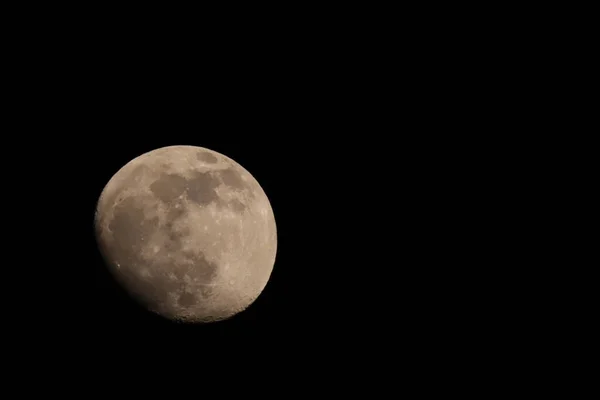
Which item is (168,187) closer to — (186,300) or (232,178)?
(232,178)

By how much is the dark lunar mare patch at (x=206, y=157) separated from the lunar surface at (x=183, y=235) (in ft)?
0.03

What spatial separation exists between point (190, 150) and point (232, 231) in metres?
0.83

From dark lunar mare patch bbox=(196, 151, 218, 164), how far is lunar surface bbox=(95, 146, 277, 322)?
1 centimetres

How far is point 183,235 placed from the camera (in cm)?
372

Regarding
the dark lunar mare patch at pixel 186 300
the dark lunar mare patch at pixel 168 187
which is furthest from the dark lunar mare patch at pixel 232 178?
the dark lunar mare patch at pixel 186 300

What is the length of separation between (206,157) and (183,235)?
2.52 feet

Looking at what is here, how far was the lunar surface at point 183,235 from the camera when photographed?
372cm

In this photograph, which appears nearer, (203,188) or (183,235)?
(183,235)

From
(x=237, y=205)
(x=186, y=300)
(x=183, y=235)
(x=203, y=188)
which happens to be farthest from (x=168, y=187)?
(x=186, y=300)

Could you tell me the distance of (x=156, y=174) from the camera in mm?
3918

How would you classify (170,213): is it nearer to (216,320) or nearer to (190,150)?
(190,150)

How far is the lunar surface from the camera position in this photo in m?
3.72

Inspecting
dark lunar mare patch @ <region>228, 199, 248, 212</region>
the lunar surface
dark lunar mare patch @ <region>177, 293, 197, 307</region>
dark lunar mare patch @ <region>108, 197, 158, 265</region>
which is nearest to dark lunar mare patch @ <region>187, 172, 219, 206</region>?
the lunar surface

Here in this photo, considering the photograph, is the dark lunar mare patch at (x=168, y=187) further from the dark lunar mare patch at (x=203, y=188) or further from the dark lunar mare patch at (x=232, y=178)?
the dark lunar mare patch at (x=232, y=178)
